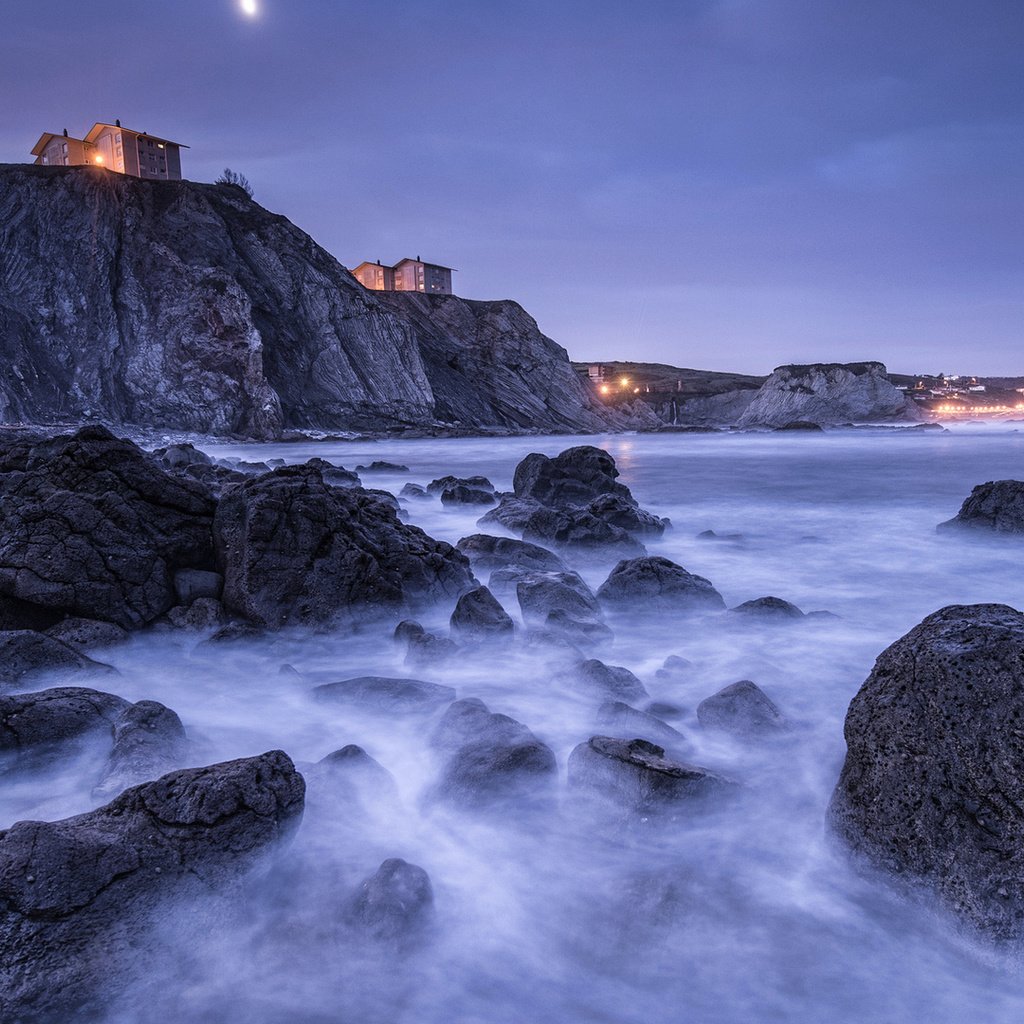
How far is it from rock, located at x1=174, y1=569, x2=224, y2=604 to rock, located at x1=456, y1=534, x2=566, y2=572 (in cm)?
203

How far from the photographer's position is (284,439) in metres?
28.0

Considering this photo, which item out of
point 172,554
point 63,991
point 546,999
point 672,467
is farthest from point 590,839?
point 672,467

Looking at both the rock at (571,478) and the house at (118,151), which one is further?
the house at (118,151)

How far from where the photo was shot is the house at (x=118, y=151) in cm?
3953

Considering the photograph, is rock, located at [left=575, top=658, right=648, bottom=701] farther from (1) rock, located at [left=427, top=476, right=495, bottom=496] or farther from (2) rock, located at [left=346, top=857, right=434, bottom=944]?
(1) rock, located at [left=427, top=476, right=495, bottom=496]

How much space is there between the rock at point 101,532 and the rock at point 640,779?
2849 mm

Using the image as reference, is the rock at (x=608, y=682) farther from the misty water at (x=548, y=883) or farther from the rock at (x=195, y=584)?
the rock at (x=195, y=584)

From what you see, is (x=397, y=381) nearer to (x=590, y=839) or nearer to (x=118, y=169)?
(x=118, y=169)

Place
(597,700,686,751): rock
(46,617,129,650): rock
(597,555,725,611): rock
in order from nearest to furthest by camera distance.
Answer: (597,700,686,751): rock
(46,617,129,650): rock
(597,555,725,611): rock

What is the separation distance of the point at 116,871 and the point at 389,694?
62.9 inches

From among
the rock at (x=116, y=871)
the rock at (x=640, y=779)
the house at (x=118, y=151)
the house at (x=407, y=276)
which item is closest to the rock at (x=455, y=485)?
the rock at (x=640, y=779)

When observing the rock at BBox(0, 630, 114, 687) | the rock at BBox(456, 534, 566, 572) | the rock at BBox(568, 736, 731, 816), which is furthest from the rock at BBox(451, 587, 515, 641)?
the rock at BBox(0, 630, 114, 687)

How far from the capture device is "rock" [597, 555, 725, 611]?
189 inches

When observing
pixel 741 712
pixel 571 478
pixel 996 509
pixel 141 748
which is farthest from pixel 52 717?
pixel 996 509
